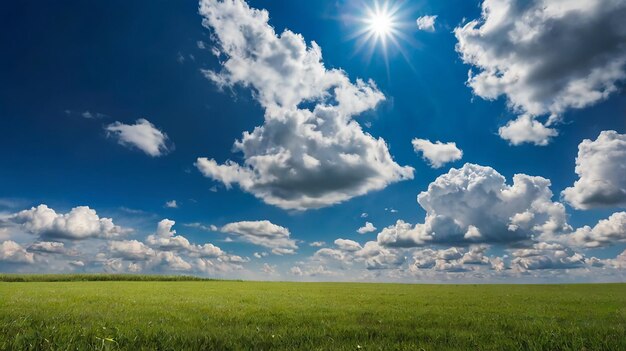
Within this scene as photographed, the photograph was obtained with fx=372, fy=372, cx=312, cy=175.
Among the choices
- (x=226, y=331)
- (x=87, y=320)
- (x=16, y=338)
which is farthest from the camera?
(x=87, y=320)

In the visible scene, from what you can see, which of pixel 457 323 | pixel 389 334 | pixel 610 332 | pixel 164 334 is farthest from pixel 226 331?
pixel 610 332

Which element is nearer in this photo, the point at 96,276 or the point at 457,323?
the point at 457,323

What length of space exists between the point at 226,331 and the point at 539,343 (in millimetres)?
8218

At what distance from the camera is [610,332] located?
11258 mm

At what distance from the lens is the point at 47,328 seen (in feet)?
32.8

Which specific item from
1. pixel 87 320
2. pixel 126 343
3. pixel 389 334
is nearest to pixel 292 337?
pixel 389 334

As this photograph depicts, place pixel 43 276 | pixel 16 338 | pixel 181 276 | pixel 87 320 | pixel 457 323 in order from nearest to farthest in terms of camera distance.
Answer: pixel 16 338 → pixel 87 320 → pixel 457 323 → pixel 43 276 → pixel 181 276

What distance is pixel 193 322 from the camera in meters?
12.4

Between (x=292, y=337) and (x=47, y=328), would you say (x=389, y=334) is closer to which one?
(x=292, y=337)

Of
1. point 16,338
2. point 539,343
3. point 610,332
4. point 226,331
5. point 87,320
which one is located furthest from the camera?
point 87,320

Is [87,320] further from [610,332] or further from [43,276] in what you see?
[43,276]

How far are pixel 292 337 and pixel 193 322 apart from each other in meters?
4.29

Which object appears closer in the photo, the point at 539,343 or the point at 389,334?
the point at 539,343

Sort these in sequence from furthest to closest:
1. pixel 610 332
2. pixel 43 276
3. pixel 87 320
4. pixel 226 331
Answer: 1. pixel 43 276
2. pixel 87 320
3. pixel 610 332
4. pixel 226 331
